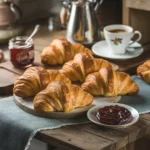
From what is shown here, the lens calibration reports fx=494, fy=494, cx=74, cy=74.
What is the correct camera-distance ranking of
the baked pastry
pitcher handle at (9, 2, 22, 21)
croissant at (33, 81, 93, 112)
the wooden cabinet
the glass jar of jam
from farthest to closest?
pitcher handle at (9, 2, 22, 21)
the wooden cabinet
the glass jar of jam
the baked pastry
croissant at (33, 81, 93, 112)

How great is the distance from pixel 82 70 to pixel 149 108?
0.22 metres

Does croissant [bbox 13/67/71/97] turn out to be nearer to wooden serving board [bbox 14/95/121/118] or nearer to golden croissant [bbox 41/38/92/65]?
wooden serving board [bbox 14/95/121/118]

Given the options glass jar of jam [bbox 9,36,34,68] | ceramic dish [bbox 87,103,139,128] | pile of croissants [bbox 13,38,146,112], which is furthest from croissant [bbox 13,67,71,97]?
glass jar of jam [bbox 9,36,34,68]

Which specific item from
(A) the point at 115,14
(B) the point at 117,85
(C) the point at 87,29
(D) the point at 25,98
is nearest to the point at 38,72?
(D) the point at 25,98

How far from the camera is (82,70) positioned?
51.8 inches

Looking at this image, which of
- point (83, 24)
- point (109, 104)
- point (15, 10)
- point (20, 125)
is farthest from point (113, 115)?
point (15, 10)

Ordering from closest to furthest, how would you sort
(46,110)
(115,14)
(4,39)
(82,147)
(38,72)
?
(82,147) < (46,110) < (38,72) < (4,39) < (115,14)

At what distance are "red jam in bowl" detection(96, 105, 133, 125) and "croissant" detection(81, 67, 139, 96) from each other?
89 millimetres

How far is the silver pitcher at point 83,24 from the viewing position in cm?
164

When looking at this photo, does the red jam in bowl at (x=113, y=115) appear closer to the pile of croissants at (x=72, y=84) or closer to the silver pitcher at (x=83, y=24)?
the pile of croissants at (x=72, y=84)

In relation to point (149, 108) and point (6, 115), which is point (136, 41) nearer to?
point (149, 108)

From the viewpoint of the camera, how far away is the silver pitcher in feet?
5.37

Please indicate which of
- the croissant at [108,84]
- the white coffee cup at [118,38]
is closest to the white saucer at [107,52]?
the white coffee cup at [118,38]

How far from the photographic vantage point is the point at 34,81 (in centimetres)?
121
